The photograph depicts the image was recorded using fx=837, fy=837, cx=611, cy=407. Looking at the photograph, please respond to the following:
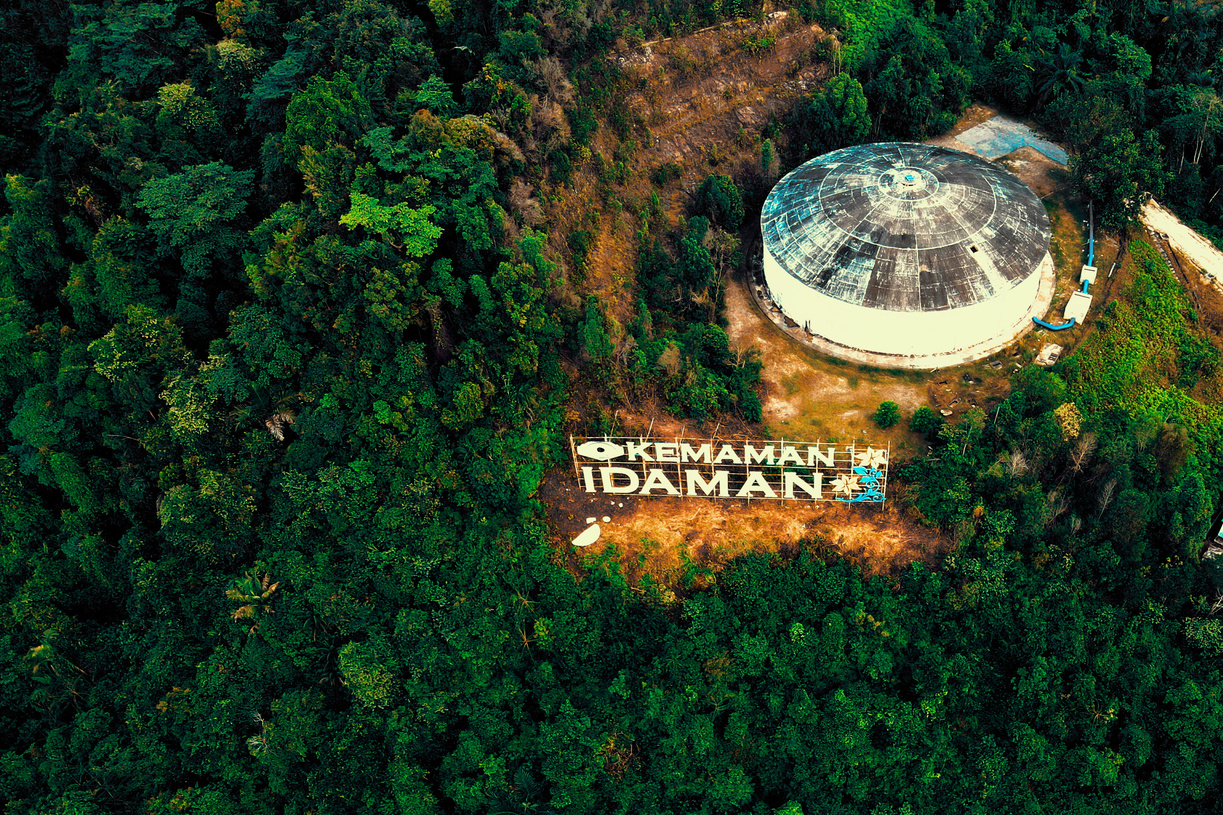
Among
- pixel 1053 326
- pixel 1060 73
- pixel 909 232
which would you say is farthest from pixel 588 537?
pixel 1060 73

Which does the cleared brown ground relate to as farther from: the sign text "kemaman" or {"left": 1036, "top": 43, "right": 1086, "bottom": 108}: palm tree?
{"left": 1036, "top": 43, "right": 1086, "bottom": 108}: palm tree

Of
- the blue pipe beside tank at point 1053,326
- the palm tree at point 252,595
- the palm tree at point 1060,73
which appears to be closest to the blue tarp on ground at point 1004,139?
the palm tree at point 1060,73

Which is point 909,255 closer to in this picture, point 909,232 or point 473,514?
point 909,232

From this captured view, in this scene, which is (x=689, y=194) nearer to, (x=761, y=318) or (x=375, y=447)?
(x=761, y=318)

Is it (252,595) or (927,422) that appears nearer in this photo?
(252,595)

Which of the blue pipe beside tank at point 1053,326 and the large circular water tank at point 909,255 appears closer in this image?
the large circular water tank at point 909,255

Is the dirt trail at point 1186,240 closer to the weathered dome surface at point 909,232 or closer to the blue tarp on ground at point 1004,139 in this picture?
the blue tarp on ground at point 1004,139
